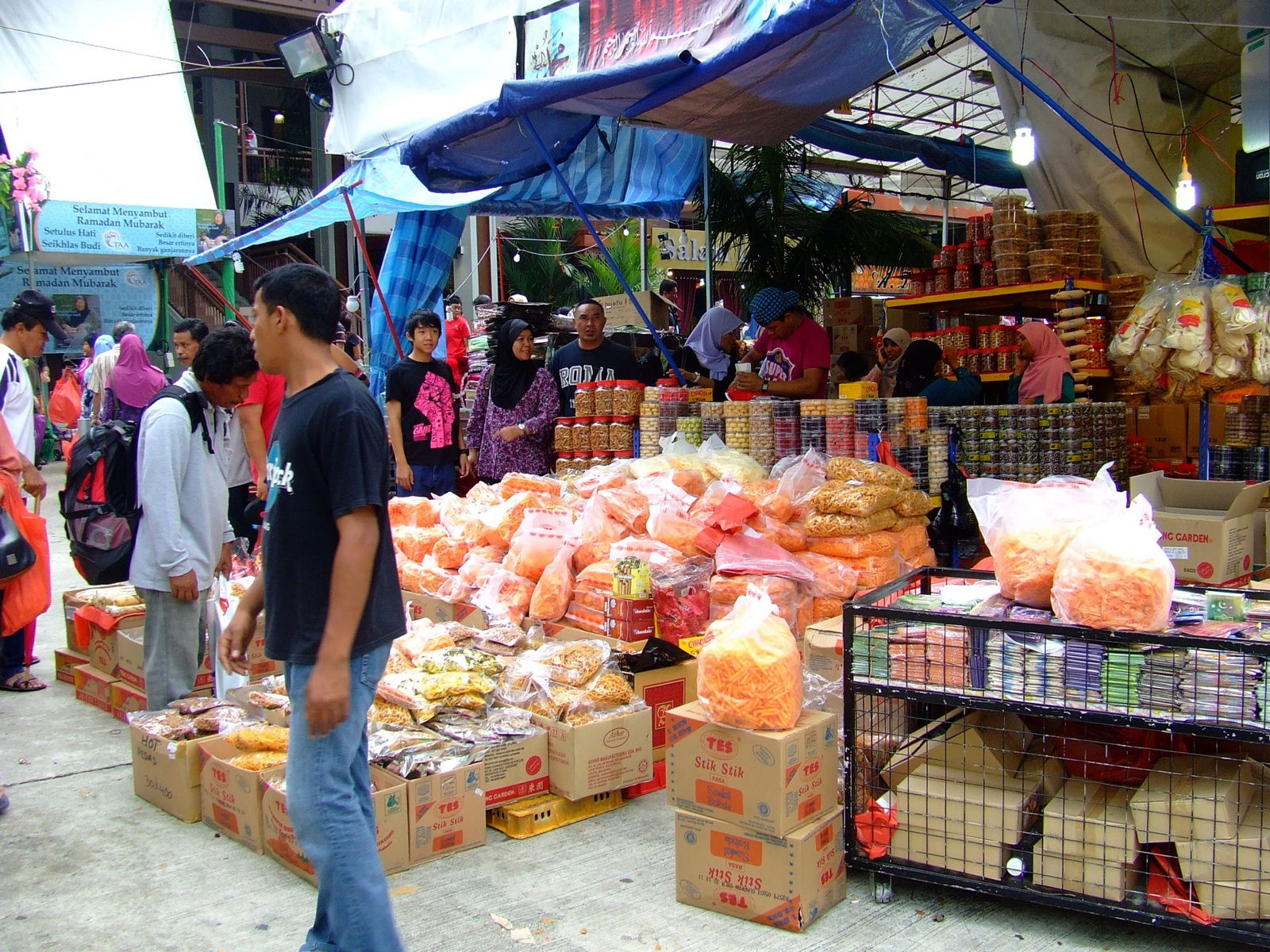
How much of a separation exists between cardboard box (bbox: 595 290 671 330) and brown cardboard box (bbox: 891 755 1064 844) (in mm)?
7442

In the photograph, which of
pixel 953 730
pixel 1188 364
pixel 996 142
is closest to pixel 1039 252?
pixel 1188 364

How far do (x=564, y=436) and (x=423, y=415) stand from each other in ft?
3.19

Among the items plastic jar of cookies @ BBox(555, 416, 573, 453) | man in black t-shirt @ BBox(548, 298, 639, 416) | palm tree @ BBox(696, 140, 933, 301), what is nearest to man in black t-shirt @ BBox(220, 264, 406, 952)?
plastic jar of cookies @ BBox(555, 416, 573, 453)

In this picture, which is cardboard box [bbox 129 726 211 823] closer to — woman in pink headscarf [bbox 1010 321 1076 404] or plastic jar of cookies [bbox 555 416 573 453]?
plastic jar of cookies [bbox 555 416 573 453]

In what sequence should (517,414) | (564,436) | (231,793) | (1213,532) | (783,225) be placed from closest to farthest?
(231,793) → (1213,532) → (564,436) → (517,414) → (783,225)

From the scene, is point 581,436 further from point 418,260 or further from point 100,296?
point 100,296

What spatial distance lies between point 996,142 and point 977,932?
1603 centimetres

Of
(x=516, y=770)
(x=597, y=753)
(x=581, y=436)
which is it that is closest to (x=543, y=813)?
(x=516, y=770)

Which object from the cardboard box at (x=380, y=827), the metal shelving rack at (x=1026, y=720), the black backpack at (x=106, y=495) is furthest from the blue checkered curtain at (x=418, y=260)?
the metal shelving rack at (x=1026, y=720)

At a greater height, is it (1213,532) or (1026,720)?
(1213,532)

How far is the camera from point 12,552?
12.9ft

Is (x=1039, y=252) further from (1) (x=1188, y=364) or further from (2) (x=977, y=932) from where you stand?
(2) (x=977, y=932)

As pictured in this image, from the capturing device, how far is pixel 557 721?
3676 mm

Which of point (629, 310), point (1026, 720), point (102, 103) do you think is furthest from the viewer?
point (102, 103)
